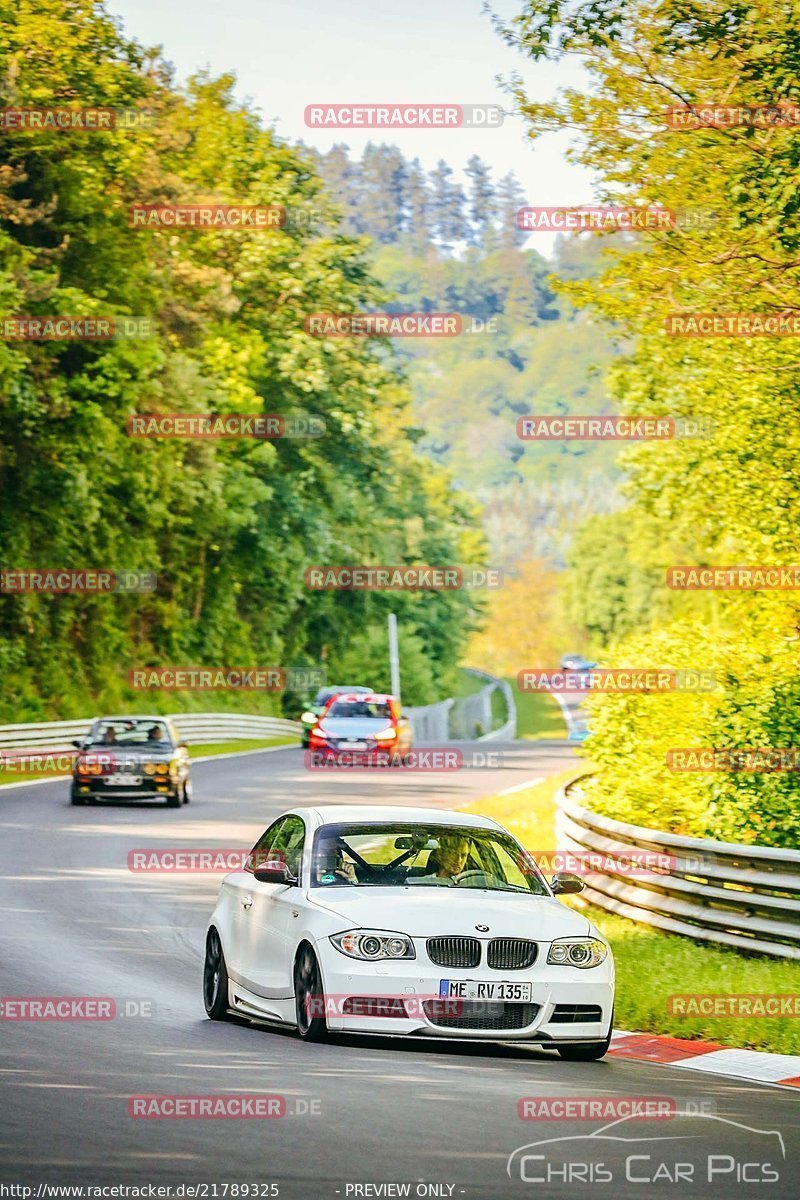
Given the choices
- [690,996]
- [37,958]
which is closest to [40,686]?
[37,958]

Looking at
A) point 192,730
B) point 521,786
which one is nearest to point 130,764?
point 521,786

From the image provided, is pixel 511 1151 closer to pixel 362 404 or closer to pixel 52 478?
pixel 52 478

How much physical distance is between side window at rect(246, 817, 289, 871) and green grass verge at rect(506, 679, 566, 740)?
336 ft

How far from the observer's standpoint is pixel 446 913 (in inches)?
418

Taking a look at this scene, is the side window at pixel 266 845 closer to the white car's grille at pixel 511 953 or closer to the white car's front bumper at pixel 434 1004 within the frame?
the white car's front bumper at pixel 434 1004

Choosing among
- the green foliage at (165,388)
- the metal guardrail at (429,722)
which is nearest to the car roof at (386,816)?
the green foliage at (165,388)

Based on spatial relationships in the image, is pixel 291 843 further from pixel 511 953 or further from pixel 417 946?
pixel 511 953

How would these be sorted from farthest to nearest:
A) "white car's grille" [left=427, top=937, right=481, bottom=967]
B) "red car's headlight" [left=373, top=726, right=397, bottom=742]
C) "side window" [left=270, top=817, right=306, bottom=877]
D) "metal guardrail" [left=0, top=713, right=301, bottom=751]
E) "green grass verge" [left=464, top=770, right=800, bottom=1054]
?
"red car's headlight" [left=373, top=726, right=397, bottom=742] < "metal guardrail" [left=0, top=713, right=301, bottom=751] < "green grass verge" [left=464, top=770, right=800, bottom=1054] < "side window" [left=270, top=817, right=306, bottom=877] < "white car's grille" [left=427, top=937, right=481, bottom=967]

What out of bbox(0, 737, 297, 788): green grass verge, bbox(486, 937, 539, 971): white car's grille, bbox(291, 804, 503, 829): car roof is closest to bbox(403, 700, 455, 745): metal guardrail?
bbox(0, 737, 297, 788): green grass verge

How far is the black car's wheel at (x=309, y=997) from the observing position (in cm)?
1051

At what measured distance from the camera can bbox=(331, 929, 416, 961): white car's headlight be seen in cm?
1039

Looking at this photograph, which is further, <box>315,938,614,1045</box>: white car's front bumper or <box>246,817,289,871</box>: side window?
<box>246,817,289,871</box>: side window

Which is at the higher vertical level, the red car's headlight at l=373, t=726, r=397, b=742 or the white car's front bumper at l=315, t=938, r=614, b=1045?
the white car's front bumper at l=315, t=938, r=614, b=1045

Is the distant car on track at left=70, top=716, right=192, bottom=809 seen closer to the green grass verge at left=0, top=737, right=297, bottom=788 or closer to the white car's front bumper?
the green grass verge at left=0, top=737, right=297, bottom=788
